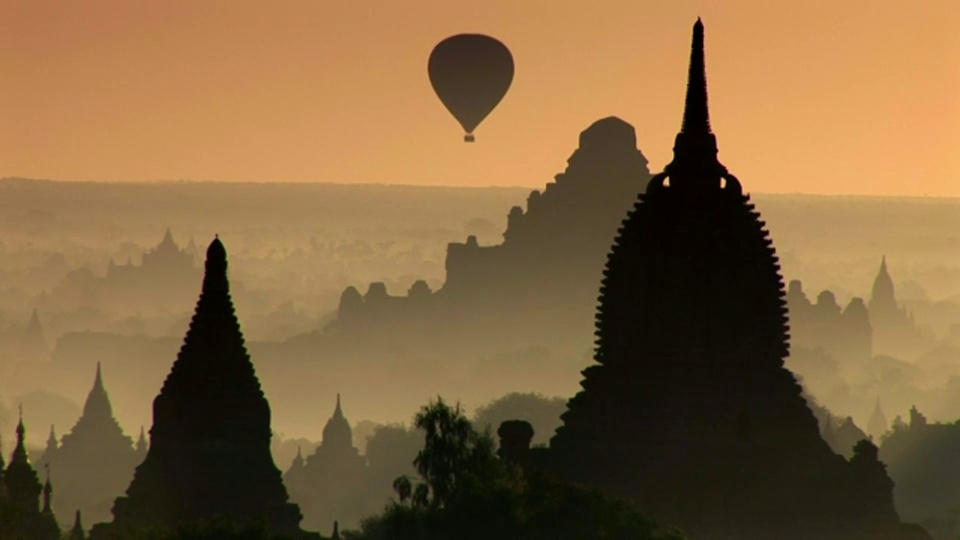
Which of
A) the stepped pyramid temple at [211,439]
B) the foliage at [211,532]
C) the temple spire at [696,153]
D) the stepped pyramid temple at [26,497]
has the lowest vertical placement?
the foliage at [211,532]

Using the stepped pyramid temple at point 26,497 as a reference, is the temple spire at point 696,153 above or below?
above

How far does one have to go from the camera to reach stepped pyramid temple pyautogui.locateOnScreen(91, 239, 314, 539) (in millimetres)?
113938

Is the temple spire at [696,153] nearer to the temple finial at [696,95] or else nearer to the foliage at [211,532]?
the temple finial at [696,95]

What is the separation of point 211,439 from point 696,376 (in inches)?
568

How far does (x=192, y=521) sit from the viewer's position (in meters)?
107

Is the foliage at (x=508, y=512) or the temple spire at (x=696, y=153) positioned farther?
the temple spire at (x=696, y=153)

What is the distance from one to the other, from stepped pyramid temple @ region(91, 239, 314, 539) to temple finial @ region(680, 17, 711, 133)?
588 inches

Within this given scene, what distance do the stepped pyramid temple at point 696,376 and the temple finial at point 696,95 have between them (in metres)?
0.06

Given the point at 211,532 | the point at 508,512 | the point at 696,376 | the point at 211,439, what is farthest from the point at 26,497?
the point at 508,512

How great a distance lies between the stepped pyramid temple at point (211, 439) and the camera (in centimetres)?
11394

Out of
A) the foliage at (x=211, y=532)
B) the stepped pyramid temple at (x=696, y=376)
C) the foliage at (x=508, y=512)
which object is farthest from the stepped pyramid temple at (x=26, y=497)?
the foliage at (x=211, y=532)

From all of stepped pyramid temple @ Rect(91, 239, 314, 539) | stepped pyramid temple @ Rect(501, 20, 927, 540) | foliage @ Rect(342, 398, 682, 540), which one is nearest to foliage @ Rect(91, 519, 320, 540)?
foliage @ Rect(342, 398, 682, 540)

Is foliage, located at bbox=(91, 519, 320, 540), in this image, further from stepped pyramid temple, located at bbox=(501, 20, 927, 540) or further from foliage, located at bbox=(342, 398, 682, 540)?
stepped pyramid temple, located at bbox=(501, 20, 927, 540)

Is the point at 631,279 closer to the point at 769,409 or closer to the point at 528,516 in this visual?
the point at 769,409
